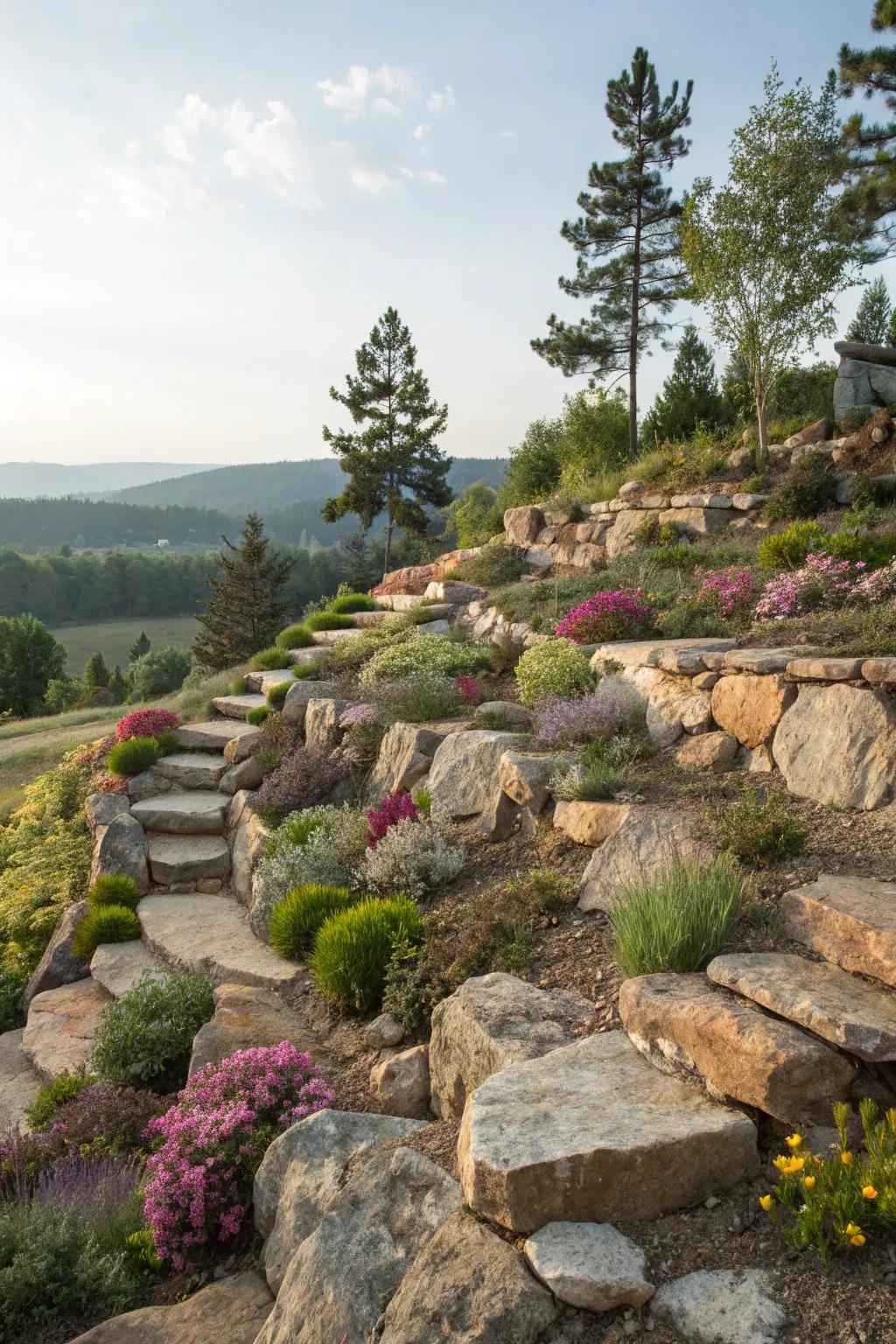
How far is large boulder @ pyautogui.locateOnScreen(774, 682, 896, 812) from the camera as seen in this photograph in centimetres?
423

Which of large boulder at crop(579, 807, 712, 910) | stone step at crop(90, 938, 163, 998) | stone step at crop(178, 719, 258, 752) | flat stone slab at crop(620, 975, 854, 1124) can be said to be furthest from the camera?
stone step at crop(178, 719, 258, 752)

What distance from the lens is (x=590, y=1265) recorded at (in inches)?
82.8

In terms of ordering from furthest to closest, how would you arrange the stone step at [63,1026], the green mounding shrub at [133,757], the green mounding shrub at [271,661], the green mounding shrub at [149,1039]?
the green mounding shrub at [271,661] → the green mounding shrub at [133,757] → the stone step at [63,1026] → the green mounding shrub at [149,1039]

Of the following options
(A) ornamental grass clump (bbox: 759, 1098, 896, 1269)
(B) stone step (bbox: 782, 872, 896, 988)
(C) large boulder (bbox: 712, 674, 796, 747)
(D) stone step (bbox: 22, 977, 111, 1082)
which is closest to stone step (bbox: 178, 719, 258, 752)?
(D) stone step (bbox: 22, 977, 111, 1082)

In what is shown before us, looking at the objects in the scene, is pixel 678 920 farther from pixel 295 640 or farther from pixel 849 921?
pixel 295 640

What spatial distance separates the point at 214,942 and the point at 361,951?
2.20m

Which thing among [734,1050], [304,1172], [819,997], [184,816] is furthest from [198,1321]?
[184,816]

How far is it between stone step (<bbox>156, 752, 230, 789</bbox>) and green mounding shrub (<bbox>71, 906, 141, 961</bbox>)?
87.7 inches

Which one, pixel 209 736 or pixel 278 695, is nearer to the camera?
pixel 209 736

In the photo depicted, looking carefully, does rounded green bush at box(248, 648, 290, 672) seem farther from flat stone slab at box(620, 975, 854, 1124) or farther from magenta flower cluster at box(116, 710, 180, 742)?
flat stone slab at box(620, 975, 854, 1124)

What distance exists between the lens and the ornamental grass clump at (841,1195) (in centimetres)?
200

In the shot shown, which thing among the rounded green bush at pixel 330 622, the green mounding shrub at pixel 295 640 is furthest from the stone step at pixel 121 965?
the rounded green bush at pixel 330 622

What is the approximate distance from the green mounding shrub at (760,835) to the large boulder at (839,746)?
15.6 inches

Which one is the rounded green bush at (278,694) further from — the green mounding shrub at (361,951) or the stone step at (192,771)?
the green mounding shrub at (361,951)
